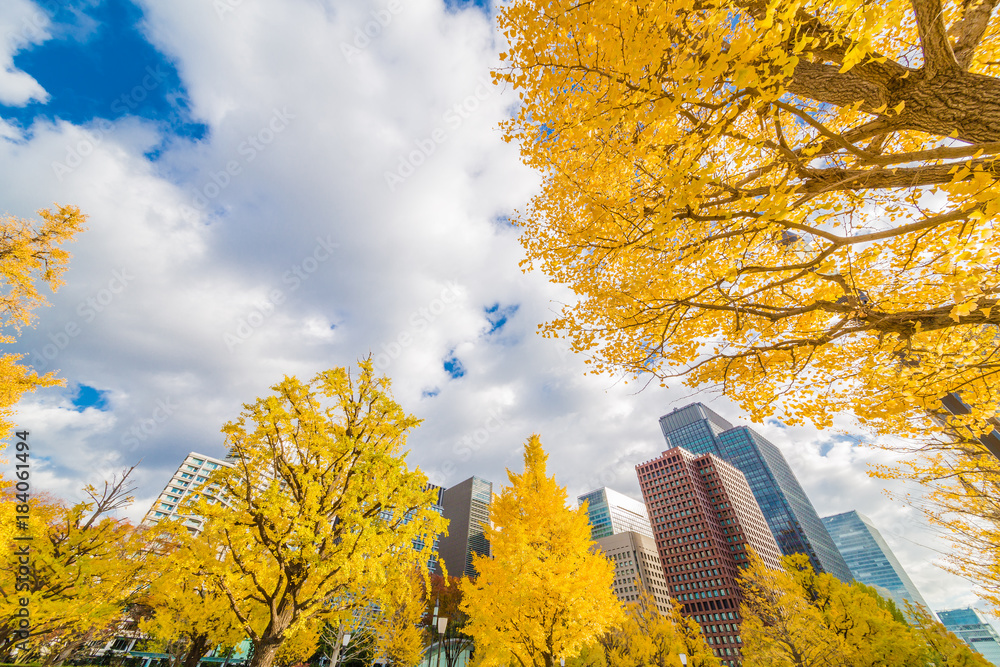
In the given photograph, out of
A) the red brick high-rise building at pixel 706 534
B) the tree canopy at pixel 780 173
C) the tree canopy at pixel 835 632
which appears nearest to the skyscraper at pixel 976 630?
the red brick high-rise building at pixel 706 534

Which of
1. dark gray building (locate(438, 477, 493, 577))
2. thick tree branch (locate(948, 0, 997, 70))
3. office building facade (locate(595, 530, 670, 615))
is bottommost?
thick tree branch (locate(948, 0, 997, 70))

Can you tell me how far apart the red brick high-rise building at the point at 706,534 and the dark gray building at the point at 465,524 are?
141 ft

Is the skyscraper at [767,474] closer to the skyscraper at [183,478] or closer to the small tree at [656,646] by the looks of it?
the small tree at [656,646]

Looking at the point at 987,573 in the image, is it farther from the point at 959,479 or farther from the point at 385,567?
the point at 385,567

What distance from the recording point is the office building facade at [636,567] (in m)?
77.2

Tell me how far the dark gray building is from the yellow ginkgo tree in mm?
83721

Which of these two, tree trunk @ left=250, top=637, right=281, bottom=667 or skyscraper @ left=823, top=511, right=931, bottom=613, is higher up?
skyscraper @ left=823, top=511, right=931, bottom=613

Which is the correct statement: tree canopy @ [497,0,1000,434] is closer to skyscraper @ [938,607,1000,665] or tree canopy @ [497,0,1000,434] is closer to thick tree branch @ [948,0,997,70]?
thick tree branch @ [948,0,997,70]

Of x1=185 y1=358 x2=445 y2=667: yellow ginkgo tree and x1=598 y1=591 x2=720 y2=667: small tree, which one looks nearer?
x1=185 y1=358 x2=445 y2=667: yellow ginkgo tree

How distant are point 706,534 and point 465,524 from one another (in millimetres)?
58532

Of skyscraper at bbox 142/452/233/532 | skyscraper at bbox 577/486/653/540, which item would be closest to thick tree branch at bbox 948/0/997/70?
skyscraper at bbox 142/452/233/532

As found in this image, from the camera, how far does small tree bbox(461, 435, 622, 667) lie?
28.0 feet

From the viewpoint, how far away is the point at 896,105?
294cm

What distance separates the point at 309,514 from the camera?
16.2 ft
